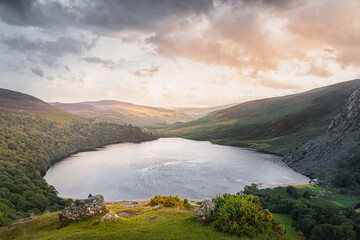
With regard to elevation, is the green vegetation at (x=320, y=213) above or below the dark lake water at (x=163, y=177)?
above

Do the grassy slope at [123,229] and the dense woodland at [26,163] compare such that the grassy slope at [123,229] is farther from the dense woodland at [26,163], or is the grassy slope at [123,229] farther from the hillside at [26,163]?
the hillside at [26,163]

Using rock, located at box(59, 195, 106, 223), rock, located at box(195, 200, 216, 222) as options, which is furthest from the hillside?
rock, located at box(195, 200, 216, 222)

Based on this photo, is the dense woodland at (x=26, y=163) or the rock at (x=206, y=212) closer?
the rock at (x=206, y=212)

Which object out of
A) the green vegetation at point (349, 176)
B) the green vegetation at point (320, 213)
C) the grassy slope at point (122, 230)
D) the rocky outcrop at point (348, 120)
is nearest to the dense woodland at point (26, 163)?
the grassy slope at point (122, 230)

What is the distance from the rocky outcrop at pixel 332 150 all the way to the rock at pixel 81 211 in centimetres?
8221

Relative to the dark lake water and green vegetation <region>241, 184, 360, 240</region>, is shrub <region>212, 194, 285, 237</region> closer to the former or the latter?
green vegetation <region>241, 184, 360, 240</region>

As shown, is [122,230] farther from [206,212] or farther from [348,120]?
[348,120]

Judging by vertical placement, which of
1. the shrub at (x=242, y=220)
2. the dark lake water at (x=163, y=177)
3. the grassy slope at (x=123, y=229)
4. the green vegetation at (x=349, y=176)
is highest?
the shrub at (x=242, y=220)

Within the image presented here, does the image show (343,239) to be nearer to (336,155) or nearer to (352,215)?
(352,215)

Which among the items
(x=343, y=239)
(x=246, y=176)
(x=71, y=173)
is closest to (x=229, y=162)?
(x=246, y=176)

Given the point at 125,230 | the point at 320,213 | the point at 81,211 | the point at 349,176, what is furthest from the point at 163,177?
the point at 125,230

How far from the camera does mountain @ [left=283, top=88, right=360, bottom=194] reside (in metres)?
67.2

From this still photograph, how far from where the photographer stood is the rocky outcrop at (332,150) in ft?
262

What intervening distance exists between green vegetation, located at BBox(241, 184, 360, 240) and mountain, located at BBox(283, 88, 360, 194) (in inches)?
326
